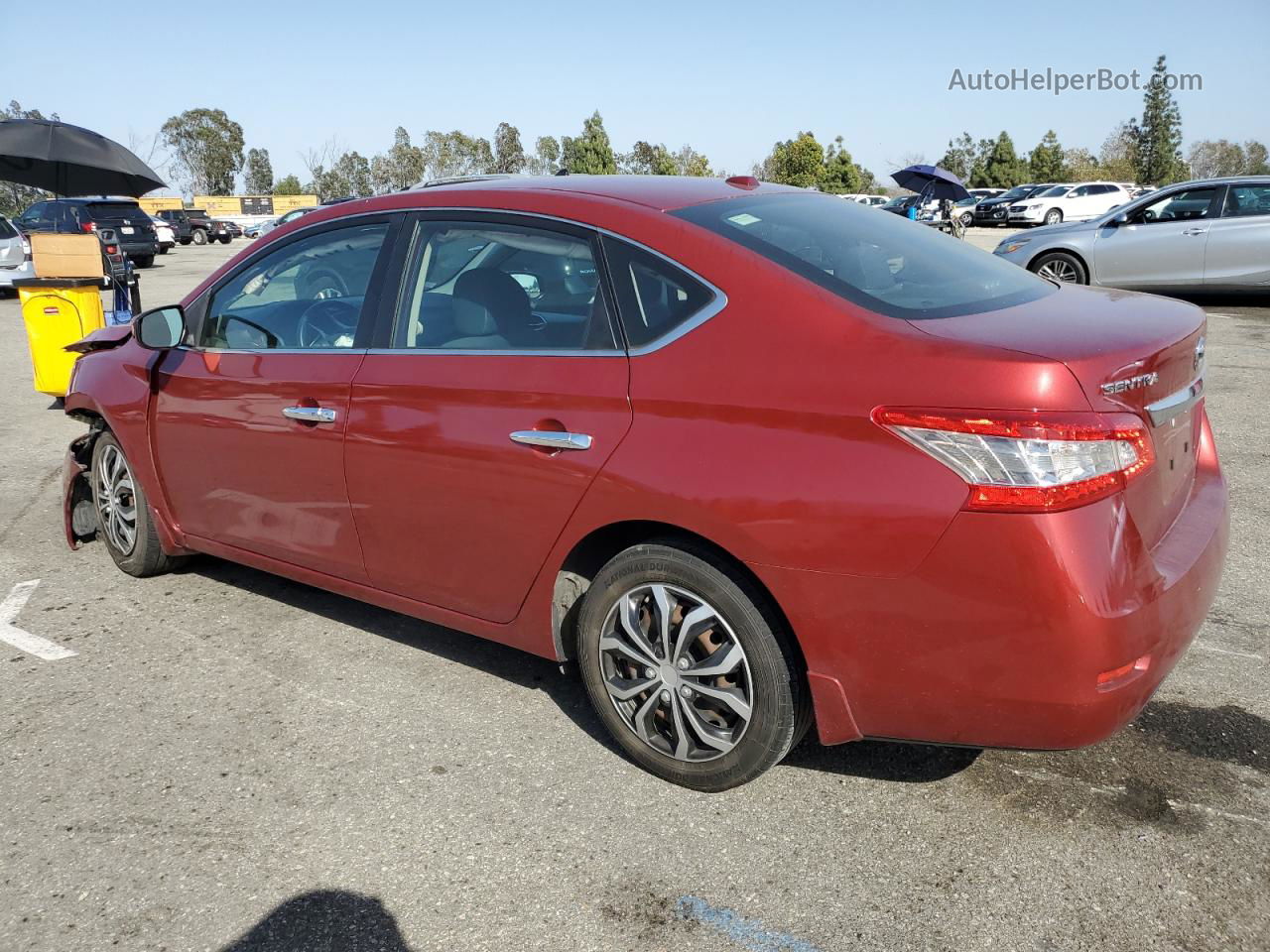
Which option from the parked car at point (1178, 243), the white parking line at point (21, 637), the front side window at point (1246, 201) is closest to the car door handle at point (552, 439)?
the white parking line at point (21, 637)

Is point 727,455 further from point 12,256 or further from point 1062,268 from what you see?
point 12,256

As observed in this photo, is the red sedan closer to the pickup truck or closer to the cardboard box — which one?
the cardboard box

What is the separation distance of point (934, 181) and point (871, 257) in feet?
73.7

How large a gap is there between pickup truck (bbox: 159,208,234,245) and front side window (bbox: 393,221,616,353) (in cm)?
4365

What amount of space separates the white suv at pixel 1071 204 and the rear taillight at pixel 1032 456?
3793 cm

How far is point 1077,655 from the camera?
91.8 inches

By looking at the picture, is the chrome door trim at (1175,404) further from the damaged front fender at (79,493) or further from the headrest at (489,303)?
the damaged front fender at (79,493)

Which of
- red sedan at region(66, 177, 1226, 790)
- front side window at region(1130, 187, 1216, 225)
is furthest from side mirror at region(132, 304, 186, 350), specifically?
front side window at region(1130, 187, 1216, 225)

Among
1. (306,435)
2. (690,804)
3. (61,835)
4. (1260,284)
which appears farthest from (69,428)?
(1260,284)

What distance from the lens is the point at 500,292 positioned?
10.9 feet

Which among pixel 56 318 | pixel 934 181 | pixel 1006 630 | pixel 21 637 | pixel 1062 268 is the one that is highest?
pixel 934 181

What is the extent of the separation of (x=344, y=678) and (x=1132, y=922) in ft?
8.62

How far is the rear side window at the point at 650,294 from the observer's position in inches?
112

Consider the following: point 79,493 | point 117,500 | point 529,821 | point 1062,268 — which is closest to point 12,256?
point 79,493
